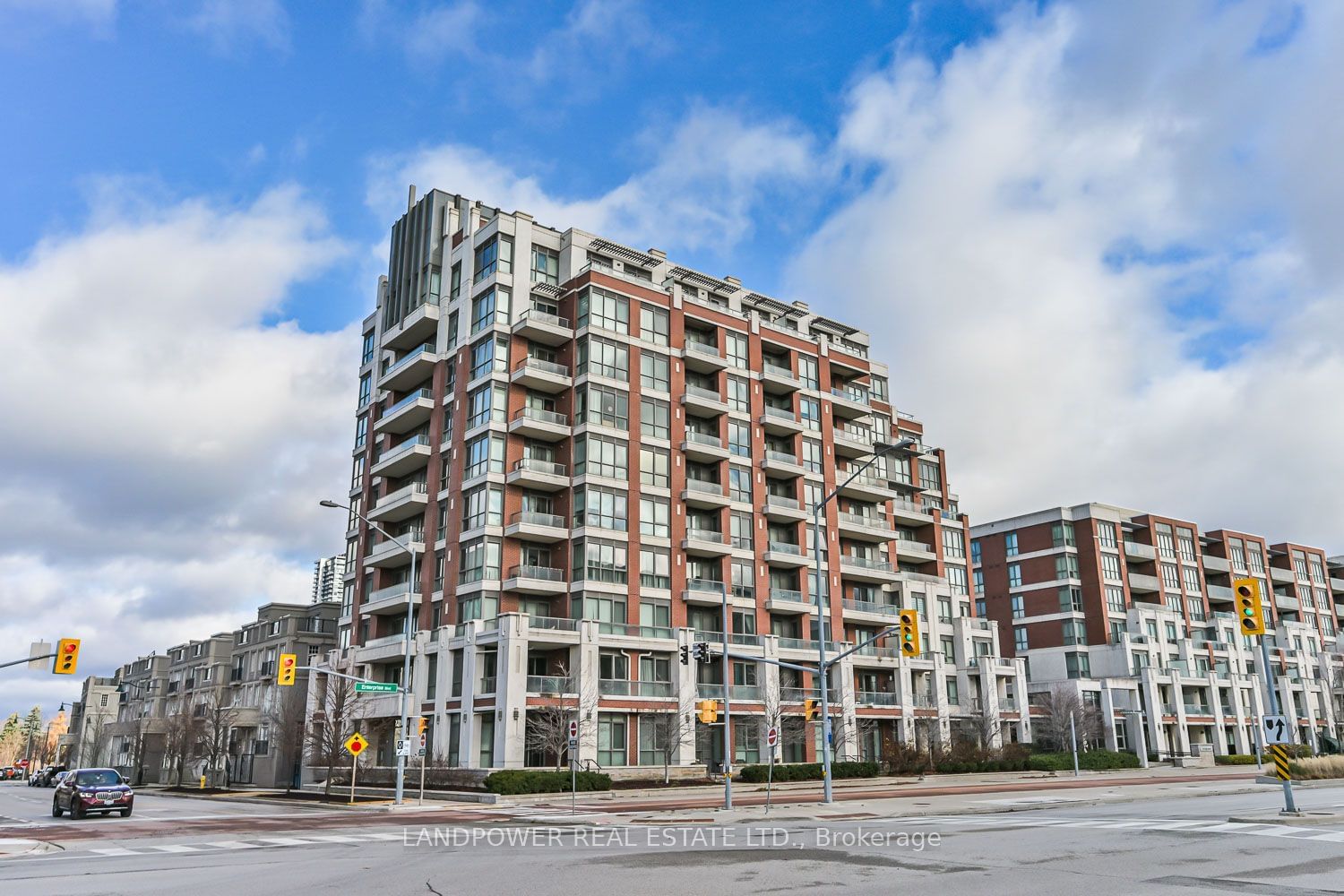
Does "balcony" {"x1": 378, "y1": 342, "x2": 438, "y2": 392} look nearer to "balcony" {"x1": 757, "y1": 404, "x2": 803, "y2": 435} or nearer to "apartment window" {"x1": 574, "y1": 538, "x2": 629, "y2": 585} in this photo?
"apartment window" {"x1": 574, "y1": 538, "x2": 629, "y2": 585}

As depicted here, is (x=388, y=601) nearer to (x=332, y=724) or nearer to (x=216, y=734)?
(x=332, y=724)

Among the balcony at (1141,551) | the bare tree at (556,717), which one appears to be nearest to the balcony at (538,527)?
the bare tree at (556,717)

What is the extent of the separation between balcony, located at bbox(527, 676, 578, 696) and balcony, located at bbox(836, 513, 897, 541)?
28.2 meters

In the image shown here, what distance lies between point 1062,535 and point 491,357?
2602 inches

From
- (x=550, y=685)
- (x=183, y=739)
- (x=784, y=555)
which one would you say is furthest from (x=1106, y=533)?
(x=183, y=739)

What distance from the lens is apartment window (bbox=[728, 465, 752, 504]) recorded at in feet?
223

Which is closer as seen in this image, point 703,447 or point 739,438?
point 703,447

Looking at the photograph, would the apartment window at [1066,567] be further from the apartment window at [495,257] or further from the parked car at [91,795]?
the parked car at [91,795]

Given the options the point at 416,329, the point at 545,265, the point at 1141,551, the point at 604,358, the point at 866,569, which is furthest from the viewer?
the point at 1141,551

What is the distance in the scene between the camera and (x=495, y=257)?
6475 centimetres

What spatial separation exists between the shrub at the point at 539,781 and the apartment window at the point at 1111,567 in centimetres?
7028

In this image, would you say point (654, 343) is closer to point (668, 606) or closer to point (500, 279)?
point (500, 279)

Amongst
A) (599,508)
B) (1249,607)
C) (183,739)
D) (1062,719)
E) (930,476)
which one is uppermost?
(930,476)

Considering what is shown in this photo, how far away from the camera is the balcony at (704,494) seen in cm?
6438
